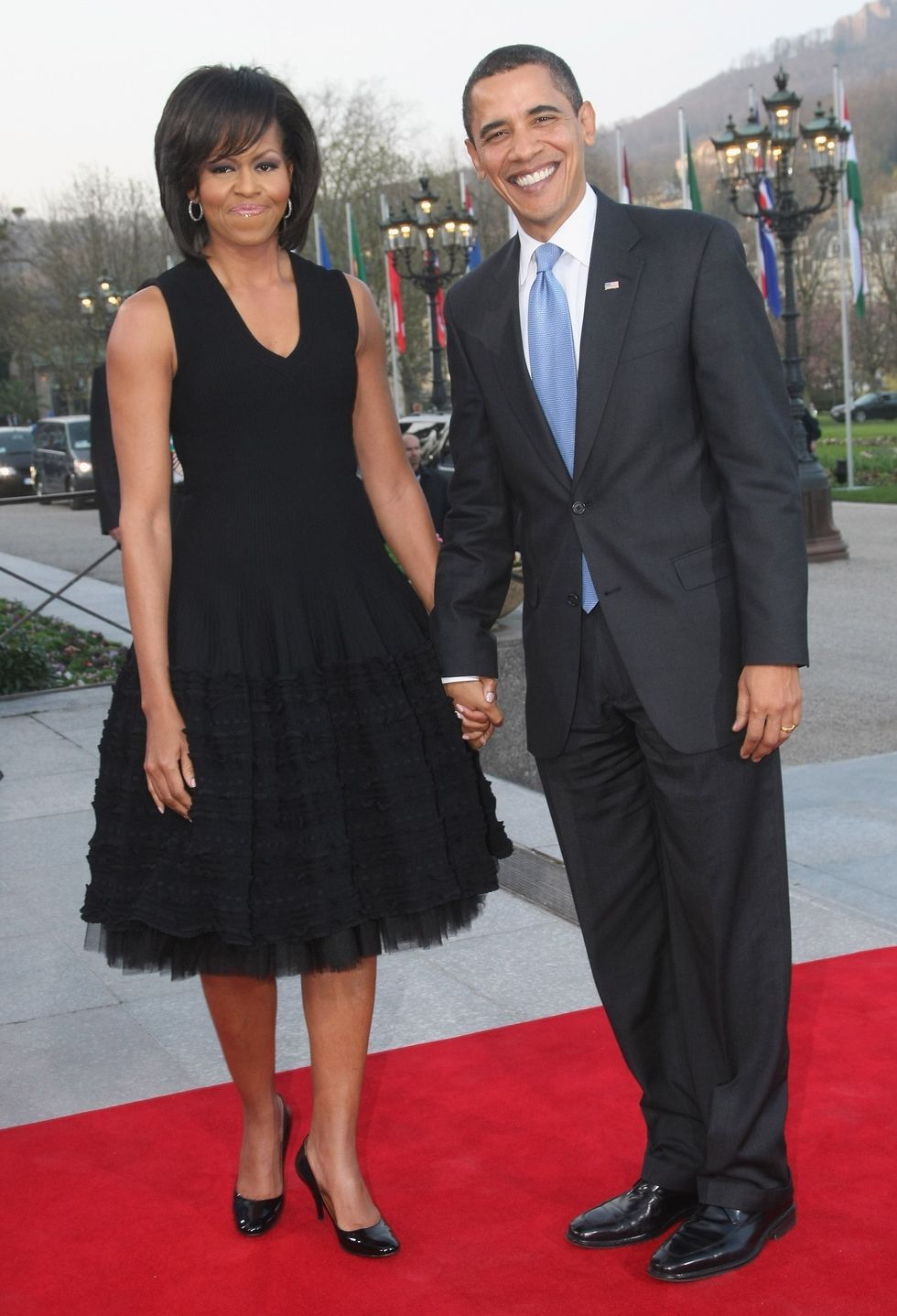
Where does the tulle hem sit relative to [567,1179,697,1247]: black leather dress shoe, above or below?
above

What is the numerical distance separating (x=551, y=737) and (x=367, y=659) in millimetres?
358

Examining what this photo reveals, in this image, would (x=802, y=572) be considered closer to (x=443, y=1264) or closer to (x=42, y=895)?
(x=443, y=1264)

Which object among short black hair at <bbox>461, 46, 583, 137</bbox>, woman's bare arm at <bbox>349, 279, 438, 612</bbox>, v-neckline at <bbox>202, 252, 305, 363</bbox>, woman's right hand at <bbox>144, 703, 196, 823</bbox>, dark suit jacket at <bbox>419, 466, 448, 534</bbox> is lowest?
dark suit jacket at <bbox>419, 466, 448, 534</bbox>

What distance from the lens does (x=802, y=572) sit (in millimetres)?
2672

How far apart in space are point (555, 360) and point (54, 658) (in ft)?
30.4

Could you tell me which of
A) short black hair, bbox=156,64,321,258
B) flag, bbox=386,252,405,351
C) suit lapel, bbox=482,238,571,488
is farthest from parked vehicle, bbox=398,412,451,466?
suit lapel, bbox=482,238,571,488

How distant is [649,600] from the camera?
2734mm

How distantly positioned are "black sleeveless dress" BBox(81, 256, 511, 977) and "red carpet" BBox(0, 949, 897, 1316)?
0.53 meters

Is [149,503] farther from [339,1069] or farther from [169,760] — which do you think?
[339,1069]

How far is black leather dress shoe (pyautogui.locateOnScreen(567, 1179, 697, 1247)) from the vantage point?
2857 millimetres

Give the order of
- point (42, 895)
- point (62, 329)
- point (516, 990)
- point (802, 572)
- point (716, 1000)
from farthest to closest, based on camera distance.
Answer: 1. point (62, 329)
2. point (42, 895)
3. point (516, 990)
4. point (716, 1000)
5. point (802, 572)

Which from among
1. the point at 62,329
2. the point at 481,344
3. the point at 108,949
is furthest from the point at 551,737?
the point at 62,329

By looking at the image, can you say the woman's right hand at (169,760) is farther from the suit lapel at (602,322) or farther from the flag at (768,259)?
the flag at (768,259)

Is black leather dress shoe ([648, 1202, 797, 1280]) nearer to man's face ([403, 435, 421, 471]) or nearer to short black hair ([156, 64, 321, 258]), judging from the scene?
short black hair ([156, 64, 321, 258])
